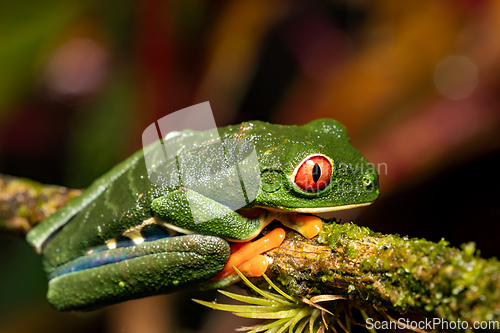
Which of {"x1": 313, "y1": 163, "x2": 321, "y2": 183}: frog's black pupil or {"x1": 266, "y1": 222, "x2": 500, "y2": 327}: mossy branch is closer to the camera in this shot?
{"x1": 266, "y1": 222, "x2": 500, "y2": 327}: mossy branch

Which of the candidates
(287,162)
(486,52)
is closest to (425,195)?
(486,52)

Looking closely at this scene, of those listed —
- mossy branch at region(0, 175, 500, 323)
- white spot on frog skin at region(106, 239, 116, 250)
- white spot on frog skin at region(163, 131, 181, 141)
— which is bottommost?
white spot on frog skin at region(106, 239, 116, 250)

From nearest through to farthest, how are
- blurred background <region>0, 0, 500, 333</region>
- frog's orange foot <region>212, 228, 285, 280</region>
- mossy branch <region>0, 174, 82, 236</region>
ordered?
frog's orange foot <region>212, 228, 285, 280</region> < mossy branch <region>0, 174, 82, 236</region> < blurred background <region>0, 0, 500, 333</region>

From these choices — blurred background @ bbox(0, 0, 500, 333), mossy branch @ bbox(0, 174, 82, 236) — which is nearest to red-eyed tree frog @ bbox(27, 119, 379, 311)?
mossy branch @ bbox(0, 174, 82, 236)

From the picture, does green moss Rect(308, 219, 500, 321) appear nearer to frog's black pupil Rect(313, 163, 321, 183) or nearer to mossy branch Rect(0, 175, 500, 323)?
mossy branch Rect(0, 175, 500, 323)

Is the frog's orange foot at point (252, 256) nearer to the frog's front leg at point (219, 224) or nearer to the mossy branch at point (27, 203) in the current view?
the frog's front leg at point (219, 224)

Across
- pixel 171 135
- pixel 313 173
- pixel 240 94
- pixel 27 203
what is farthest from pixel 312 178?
pixel 240 94

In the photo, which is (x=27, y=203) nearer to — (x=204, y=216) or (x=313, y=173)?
(x=204, y=216)
